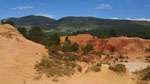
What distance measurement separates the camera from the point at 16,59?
13000 mm

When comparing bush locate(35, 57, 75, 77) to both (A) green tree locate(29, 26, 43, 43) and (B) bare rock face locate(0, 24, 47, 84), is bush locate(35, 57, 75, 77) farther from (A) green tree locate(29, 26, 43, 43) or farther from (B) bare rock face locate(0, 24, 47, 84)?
(A) green tree locate(29, 26, 43, 43)

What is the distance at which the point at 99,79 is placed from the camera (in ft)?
38.0

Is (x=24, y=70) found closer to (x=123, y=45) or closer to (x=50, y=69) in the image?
(x=50, y=69)

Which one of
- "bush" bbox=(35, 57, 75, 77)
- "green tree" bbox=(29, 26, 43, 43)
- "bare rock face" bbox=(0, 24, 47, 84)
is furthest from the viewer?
"green tree" bbox=(29, 26, 43, 43)

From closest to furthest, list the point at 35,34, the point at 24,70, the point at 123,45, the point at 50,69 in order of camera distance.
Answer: the point at 24,70 < the point at 50,69 < the point at 35,34 < the point at 123,45

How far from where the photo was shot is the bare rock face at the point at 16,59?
1065 centimetres

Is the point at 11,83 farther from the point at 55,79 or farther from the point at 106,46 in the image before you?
the point at 106,46

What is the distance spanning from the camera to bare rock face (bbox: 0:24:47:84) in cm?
1065

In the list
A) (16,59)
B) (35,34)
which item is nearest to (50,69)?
(16,59)

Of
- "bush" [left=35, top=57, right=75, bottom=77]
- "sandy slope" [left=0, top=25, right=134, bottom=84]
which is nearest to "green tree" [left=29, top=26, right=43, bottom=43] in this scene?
"sandy slope" [left=0, top=25, right=134, bottom=84]

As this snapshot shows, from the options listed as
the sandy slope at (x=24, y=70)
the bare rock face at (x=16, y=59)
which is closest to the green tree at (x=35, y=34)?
the bare rock face at (x=16, y=59)

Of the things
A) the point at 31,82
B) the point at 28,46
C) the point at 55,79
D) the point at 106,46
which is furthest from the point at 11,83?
the point at 106,46

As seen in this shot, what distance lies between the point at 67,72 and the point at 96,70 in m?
2.74

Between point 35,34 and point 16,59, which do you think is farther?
point 35,34
